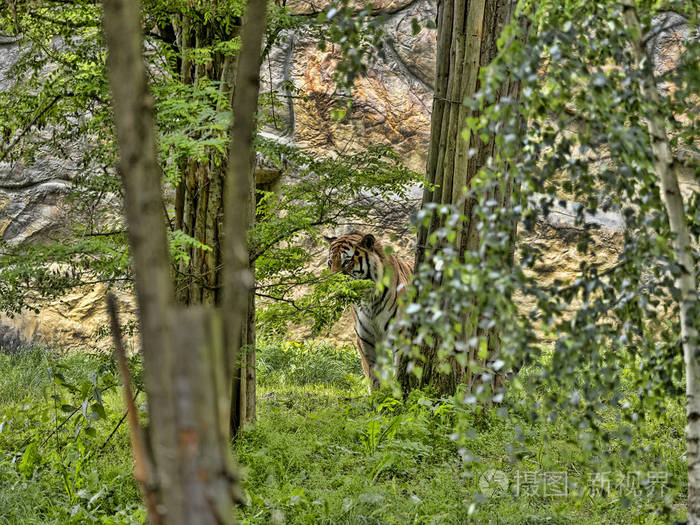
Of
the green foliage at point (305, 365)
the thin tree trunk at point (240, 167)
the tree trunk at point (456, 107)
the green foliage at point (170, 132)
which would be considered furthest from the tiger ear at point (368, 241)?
the thin tree trunk at point (240, 167)

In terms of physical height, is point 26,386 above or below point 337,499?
below

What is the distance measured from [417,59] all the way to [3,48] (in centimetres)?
558

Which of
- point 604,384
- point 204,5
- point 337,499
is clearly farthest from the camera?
point 204,5

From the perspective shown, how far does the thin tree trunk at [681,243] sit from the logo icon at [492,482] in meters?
1.78

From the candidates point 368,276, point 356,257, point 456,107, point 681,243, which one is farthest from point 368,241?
point 681,243

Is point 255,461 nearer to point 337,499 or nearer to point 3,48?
point 337,499

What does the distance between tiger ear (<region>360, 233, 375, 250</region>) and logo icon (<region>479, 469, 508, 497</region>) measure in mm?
3016

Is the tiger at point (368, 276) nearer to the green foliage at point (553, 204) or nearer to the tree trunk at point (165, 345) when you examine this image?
the green foliage at point (553, 204)

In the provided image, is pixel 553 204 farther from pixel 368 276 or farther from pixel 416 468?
pixel 368 276

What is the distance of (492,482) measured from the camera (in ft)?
13.4

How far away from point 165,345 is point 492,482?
3407mm

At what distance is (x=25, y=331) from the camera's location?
30.0ft

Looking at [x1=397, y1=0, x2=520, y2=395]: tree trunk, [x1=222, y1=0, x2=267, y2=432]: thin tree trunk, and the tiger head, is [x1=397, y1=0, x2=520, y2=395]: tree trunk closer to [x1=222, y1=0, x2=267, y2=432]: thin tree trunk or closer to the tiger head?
the tiger head

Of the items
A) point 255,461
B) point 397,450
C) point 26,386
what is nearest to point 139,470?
point 255,461
